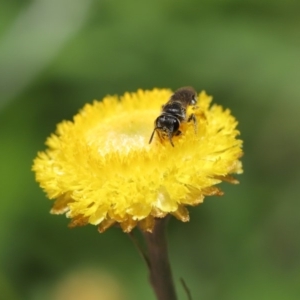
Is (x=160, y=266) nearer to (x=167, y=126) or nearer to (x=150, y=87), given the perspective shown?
(x=167, y=126)

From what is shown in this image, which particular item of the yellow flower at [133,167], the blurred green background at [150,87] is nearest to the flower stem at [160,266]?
the yellow flower at [133,167]

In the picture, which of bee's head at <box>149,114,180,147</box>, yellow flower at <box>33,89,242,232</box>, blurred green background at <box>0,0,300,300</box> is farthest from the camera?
blurred green background at <box>0,0,300,300</box>

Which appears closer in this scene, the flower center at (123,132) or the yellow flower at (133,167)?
the yellow flower at (133,167)

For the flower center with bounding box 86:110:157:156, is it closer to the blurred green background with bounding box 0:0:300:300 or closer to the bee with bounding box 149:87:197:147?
the bee with bounding box 149:87:197:147

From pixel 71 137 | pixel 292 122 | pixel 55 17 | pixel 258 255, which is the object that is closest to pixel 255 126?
pixel 292 122

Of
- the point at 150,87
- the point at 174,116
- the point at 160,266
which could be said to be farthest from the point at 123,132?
the point at 150,87

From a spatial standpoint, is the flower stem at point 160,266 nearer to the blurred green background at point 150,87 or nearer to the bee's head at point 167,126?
the bee's head at point 167,126

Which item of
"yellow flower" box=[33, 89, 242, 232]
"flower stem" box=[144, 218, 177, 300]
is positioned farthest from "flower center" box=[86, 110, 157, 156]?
"flower stem" box=[144, 218, 177, 300]
